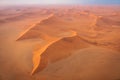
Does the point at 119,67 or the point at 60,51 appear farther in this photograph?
the point at 60,51

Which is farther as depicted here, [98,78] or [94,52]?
[94,52]

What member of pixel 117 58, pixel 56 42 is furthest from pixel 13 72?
pixel 117 58

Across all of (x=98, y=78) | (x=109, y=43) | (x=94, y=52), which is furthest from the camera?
(x=109, y=43)

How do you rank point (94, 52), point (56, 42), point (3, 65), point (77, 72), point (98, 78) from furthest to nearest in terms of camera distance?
1. point (56, 42)
2. point (94, 52)
3. point (3, 65)
4. point (77, 72)
5. point (98, 78)

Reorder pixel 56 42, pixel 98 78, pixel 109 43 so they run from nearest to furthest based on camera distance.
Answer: pixel 98 78 → pixel 56 42 → pixel 109 43

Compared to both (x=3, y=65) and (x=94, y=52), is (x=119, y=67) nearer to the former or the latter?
(x=94, y=52)

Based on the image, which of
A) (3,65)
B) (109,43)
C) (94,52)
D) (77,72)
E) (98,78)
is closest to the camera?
(98,78)

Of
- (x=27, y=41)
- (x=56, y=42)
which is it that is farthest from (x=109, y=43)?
(x=27, y=41)

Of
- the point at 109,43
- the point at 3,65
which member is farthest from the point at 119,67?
the point at 3,65

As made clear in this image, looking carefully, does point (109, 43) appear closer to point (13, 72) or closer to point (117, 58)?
point (117, 58)
